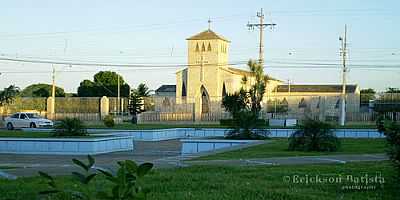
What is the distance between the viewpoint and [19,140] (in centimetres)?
2577

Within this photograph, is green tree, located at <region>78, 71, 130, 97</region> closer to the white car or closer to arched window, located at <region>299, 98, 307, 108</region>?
arched window, located at <region>299, 98, 307, 108</region>

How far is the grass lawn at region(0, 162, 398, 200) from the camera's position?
8.58 m

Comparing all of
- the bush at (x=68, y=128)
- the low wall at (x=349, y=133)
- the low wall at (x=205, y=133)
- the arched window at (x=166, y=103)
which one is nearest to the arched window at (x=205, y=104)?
the arched window at (x=166, y=103)

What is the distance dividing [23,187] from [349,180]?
5.45 meters

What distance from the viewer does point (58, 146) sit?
2497 cm

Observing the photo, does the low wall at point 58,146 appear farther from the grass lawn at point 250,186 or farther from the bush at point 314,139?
the grass lawn at point 250,186

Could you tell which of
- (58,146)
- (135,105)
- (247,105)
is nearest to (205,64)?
(135,105)

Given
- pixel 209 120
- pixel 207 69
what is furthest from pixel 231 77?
pixel 209 120

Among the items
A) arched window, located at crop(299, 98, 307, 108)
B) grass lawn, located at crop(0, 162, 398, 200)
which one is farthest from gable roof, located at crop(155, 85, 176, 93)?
grass lawn, located at crop(0, 162, 398, 200)

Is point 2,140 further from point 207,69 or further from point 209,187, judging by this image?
point 207,69

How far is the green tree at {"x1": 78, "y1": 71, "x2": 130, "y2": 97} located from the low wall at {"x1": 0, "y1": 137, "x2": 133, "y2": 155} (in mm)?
74861

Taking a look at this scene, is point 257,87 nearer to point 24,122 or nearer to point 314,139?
point 24,122

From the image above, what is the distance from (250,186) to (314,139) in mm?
11862

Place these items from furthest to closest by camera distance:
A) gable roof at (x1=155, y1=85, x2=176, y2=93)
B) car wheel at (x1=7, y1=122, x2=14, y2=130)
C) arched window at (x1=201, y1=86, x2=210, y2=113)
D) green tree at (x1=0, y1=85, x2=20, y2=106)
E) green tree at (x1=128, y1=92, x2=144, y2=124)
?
gable roof at (x1=155, y1=85, x2=176, y2=93), arched window at (x1=201, y1=86, x2=210, y2=113), green tree at (x1=128, y1=92, x2=144, y2=124), green tree at (x1=0, y1=85, x2=20, y2=106), car wheel at (x1=7, y1=122, x2=14, y2=130)
